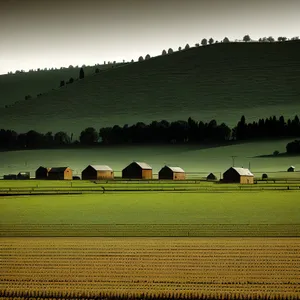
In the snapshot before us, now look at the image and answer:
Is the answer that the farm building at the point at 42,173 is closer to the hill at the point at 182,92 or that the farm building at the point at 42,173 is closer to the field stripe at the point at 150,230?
the hill at the point at 182,92

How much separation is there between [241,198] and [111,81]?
12713cm

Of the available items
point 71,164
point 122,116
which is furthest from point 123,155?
point 122,116

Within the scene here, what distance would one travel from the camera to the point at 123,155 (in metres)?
136

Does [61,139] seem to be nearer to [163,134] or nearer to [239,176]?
[163,134]

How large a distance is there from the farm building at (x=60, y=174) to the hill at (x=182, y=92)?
54.1 m

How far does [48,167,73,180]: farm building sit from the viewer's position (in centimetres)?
9944

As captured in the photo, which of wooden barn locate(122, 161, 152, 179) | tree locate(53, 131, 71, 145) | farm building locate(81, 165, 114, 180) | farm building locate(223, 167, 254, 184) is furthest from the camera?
tree locate(53, 131, 71, 145)

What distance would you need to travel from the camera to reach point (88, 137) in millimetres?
147625

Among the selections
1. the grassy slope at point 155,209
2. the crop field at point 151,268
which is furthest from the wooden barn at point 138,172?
the crop field at point 151,268

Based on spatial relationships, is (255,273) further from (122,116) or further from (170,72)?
(170,72)

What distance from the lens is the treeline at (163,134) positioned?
139750mm

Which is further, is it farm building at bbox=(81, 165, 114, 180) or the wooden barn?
the wooden barn

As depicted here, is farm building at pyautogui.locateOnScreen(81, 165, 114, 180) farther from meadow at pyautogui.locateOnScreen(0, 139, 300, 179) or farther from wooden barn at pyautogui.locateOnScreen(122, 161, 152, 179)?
meadow at pyautogui.locateOnScreen(0, 139, 300, 179)

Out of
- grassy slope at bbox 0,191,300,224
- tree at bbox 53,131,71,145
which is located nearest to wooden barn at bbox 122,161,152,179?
grassy slope at bbox 0,191,300,224
